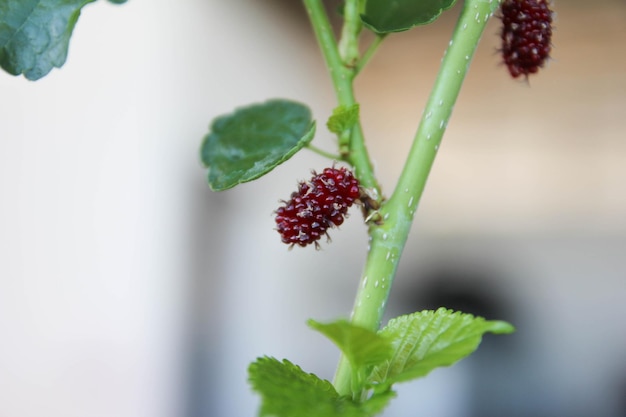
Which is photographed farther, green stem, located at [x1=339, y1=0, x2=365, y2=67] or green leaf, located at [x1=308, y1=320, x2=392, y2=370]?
green stem, located at [x1=339, y1=0, x2=365, y2=67]

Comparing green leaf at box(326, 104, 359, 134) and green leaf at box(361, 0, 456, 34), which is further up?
green leaf at box(361, 0, 456, 34)

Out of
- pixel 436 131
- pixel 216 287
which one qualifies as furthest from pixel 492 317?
pixel 436 131

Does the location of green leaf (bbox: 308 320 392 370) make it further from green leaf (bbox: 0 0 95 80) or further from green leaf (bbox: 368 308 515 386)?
green leaf (bbox: 0 0 95 80)

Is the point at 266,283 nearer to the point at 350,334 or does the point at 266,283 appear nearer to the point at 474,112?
the point at 474,112

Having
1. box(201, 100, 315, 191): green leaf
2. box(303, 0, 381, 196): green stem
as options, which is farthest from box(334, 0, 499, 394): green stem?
box(201, 100, 315, 191): green leaf

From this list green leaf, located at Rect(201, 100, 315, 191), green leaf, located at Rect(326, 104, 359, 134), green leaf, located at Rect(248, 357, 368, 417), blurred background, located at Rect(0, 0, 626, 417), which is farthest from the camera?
blurred background, located at Rect(0, 0, 626, 417)

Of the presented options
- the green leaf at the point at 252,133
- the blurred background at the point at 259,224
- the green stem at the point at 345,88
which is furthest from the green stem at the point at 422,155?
the blurred background at the point at 259,224

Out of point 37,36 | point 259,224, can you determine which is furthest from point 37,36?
point 259,224
